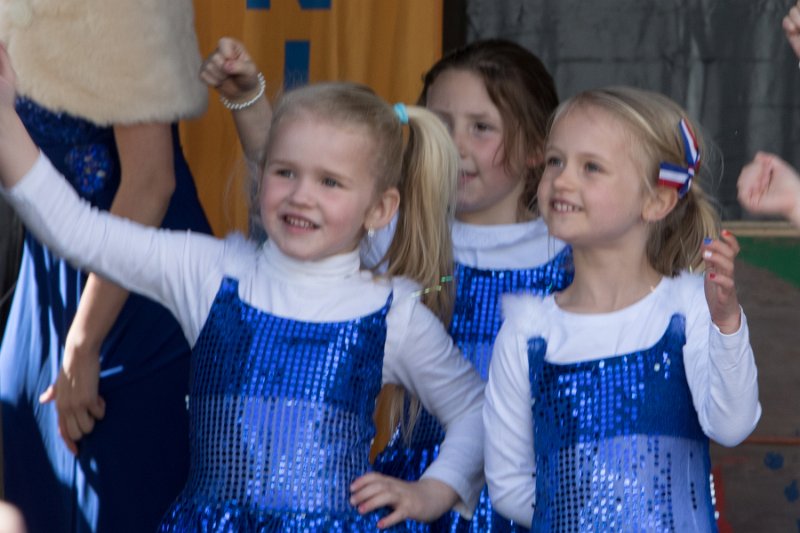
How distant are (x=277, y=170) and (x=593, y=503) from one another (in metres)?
0.82

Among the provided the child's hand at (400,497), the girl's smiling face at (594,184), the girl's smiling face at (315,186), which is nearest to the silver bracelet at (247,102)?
the girl's smiling face at (315,186)

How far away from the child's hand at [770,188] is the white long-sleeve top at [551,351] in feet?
0.70

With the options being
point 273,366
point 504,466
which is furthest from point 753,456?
point 273,366

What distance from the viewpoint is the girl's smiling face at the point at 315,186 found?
2.57 m

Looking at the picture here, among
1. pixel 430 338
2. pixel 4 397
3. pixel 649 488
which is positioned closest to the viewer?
pixel 649 488

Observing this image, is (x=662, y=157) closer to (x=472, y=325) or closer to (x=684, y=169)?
(x=684, y=169)

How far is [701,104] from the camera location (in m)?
4.14

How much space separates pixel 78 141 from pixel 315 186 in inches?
28.4

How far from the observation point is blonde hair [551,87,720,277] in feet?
8.70

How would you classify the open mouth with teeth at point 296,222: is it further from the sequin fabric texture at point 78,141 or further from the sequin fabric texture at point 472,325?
the sequin fabric texture at point 78,141

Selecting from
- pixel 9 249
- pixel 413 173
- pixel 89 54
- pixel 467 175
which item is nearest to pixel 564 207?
pixel 413 173

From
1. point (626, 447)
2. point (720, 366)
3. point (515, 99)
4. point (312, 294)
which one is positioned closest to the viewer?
point (720, 366)

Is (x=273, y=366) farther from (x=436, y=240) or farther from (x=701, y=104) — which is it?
(x=701, y=104)

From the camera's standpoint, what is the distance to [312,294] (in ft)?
8.56
